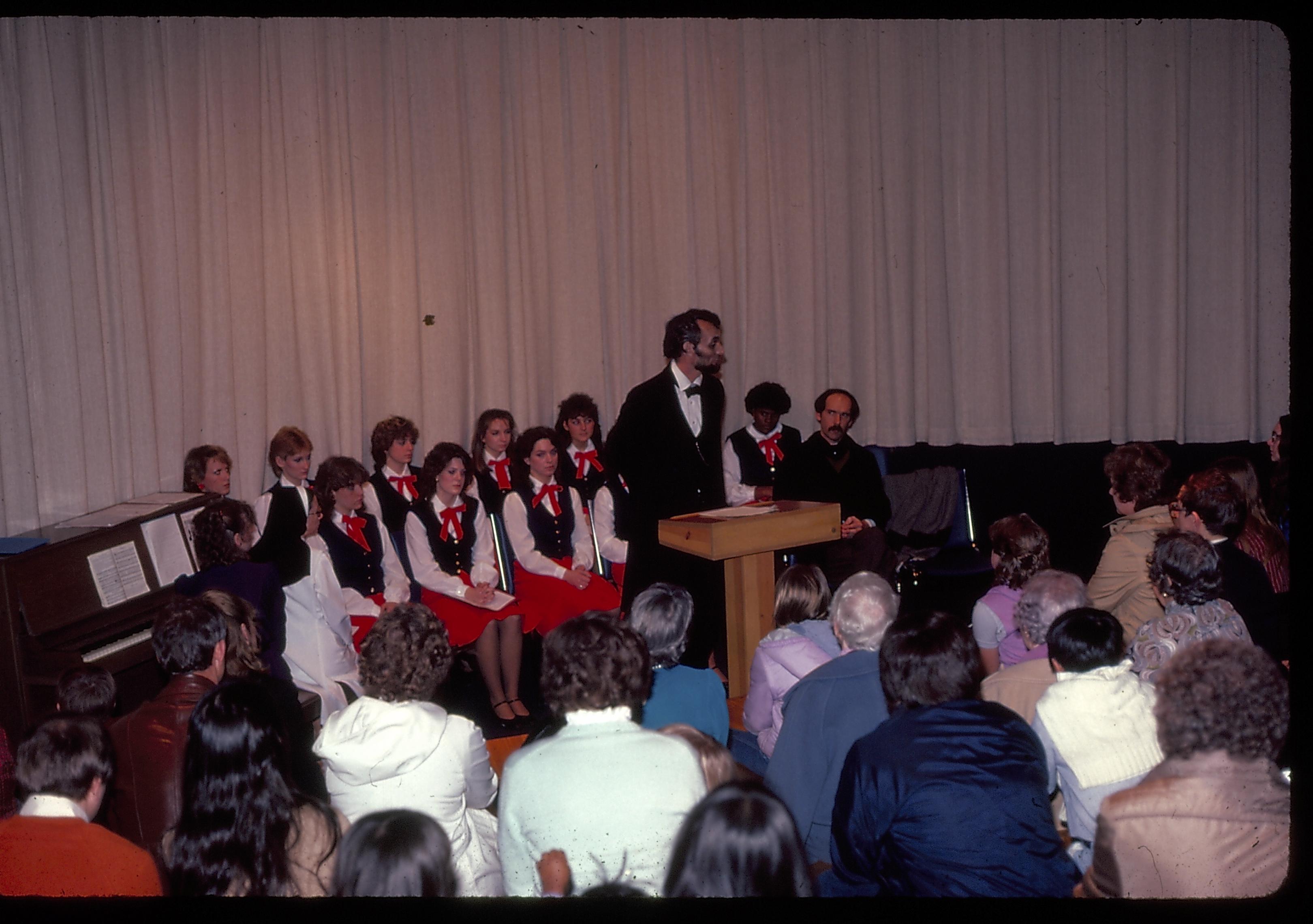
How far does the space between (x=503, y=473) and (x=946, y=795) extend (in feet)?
12.5

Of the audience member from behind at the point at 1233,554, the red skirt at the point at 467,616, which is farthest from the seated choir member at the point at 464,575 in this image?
the audience member from behind at the point at 1233,554

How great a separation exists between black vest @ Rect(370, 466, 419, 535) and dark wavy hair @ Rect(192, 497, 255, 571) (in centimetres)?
135

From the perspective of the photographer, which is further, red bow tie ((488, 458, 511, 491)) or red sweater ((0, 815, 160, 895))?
red bow tie ((488, 458, 511, 491))

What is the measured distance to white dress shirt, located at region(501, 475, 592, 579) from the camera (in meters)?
5.21

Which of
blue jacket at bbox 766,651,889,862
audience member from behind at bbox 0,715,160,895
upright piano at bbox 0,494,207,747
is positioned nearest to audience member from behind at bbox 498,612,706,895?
blue jacket at bbox 766,651,889,862

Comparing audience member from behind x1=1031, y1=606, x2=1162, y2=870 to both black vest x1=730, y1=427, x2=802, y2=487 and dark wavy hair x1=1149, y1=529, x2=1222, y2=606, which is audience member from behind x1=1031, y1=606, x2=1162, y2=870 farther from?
black vest x1=730, y1=427, x2=802, y2=487

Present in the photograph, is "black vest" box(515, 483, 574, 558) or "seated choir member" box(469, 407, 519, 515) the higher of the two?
"seated choir member" box(469, 407, 519, 515)

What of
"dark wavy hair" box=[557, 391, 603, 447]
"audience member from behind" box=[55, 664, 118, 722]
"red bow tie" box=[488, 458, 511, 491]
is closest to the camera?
"audience member from behind" box=[55, 664, 118, 722]

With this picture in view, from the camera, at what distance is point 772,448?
6.00m

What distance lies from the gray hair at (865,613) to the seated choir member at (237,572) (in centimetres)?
201

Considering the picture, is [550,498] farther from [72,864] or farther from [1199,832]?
[1199,832]

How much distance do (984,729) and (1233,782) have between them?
45 centimetres

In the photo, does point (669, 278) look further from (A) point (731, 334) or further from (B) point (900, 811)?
(B) point (900, 811)

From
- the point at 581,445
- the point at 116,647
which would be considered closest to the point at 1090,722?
the point at 116,647
